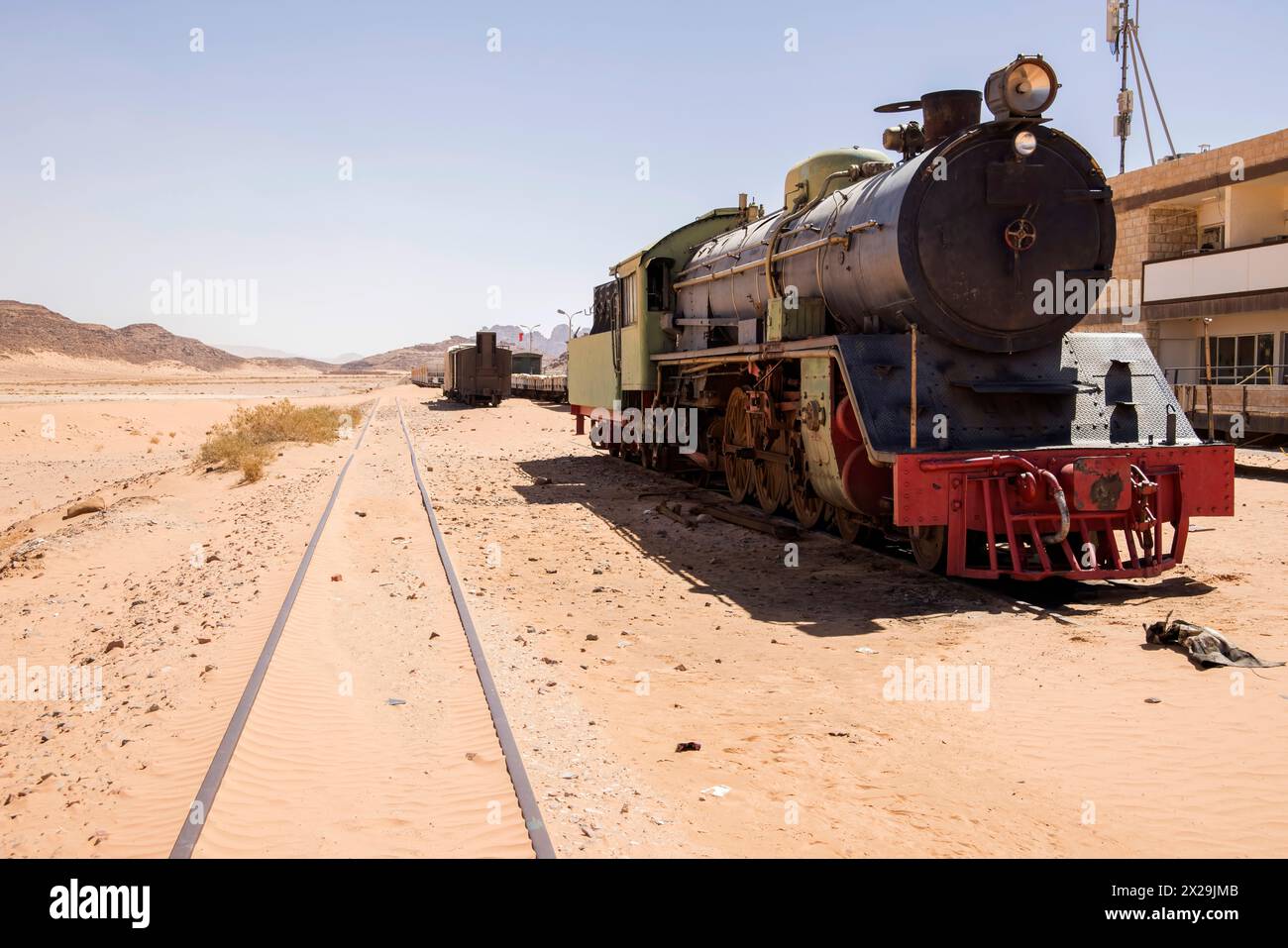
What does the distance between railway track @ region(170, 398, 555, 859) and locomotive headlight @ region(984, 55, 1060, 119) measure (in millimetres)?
6227

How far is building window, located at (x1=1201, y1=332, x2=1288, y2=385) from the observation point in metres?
23.2

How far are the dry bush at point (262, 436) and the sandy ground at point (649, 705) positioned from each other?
8926 millimetres

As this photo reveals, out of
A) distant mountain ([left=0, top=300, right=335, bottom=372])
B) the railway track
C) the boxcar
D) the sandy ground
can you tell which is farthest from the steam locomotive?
distant mountain ([left=0, top=300, right=335, bottom=372])

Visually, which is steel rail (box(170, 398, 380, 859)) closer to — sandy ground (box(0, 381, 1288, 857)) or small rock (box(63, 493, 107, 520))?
sandy ground (box(0, 381, 1288, 857))

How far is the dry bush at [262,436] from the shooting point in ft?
67.6

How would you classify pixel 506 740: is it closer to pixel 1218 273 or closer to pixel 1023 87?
pixel 1023 87

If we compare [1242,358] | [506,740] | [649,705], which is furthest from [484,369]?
[506,740]

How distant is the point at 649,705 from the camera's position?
5949mm

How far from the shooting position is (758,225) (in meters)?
13.0

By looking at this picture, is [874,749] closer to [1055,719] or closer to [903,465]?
[1055,719]

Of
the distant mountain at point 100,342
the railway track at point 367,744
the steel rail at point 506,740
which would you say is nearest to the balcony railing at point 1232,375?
the steel rail at point 506,740

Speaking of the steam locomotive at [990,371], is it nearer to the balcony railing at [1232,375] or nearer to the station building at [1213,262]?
the station building at [1213,262]

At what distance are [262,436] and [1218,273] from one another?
24785mm

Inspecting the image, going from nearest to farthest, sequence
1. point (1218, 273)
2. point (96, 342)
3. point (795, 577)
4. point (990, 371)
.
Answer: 1. point (990, 371)
2. point (795, 577)
3. point (1218, 273)
4. point (96, 342)
